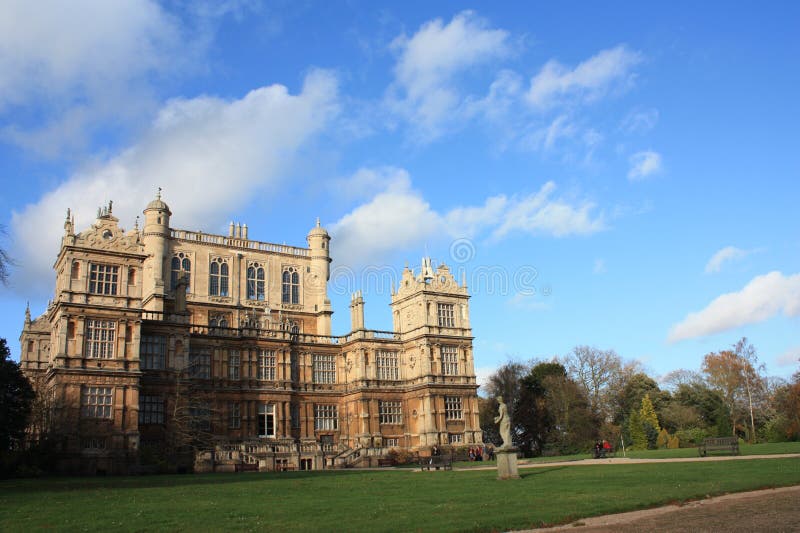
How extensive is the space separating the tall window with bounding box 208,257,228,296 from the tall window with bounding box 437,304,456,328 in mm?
20151

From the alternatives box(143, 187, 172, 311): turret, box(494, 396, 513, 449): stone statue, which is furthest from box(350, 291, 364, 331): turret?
box(494, 396, 513, 449): stone statue

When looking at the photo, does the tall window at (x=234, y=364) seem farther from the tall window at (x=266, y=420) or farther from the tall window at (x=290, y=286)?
the tall window at (x=290, y=286)

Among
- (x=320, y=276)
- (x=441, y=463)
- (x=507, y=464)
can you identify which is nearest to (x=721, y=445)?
(x=441, y=463)

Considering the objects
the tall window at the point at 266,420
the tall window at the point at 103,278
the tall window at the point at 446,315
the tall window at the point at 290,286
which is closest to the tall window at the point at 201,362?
the tall window at the point at 266,420

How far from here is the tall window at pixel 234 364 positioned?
55.3 m

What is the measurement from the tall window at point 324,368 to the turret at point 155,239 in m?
14.7

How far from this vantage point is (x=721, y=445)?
3712cm

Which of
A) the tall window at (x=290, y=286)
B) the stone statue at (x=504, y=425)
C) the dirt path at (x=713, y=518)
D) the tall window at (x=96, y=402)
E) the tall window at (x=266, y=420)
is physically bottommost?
the dirt path at (x=713, y=518)

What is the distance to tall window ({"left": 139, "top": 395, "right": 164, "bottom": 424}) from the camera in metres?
48.8

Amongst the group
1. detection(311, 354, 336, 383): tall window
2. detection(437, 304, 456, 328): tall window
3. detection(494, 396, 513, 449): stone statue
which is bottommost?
detection(494, 396, 513, 449): stone statue

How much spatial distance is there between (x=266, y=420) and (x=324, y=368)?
304 inches

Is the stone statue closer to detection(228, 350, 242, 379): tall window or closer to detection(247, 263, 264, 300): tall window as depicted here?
detection(228, 350, 242, 379): tall window

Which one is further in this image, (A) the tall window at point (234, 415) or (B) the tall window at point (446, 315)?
(B) the tall window at point (446, 315)

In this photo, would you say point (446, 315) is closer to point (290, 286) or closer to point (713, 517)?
point (290, 286)
